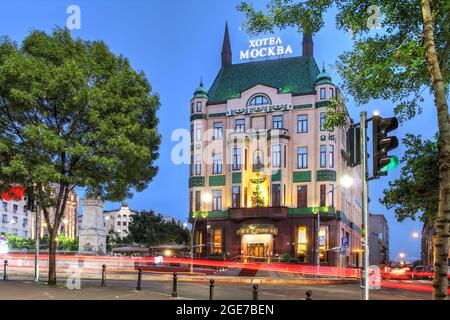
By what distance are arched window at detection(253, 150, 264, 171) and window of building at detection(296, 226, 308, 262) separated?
26.7 feet

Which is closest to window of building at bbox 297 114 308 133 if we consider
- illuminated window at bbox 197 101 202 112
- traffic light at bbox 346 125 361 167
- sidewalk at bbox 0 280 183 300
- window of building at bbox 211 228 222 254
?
illuminated window at bbox 197 101 202 112

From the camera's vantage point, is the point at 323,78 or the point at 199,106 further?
the point at 199,106

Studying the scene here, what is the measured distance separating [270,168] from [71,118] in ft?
134

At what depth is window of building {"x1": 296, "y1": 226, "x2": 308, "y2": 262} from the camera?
201ft

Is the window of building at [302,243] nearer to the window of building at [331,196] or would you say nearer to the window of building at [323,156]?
the window of building at [331,196]

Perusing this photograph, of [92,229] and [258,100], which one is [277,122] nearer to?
[258,100]

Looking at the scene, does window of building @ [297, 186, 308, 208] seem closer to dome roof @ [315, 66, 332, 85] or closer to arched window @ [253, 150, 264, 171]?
arched window @ [253, 150, 264, 171]

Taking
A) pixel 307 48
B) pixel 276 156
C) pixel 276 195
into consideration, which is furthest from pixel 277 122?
pixel 307 48

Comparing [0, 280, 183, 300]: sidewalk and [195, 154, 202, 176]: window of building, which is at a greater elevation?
[195, 154, 202, 176]: window of building

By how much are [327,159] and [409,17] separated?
4842cm

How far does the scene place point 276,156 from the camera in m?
64.1

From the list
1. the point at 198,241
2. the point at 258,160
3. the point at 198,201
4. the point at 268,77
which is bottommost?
the point at 198,241

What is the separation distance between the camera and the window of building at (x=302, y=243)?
61.4 m

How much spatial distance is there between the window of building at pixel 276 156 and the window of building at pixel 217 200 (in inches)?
312
